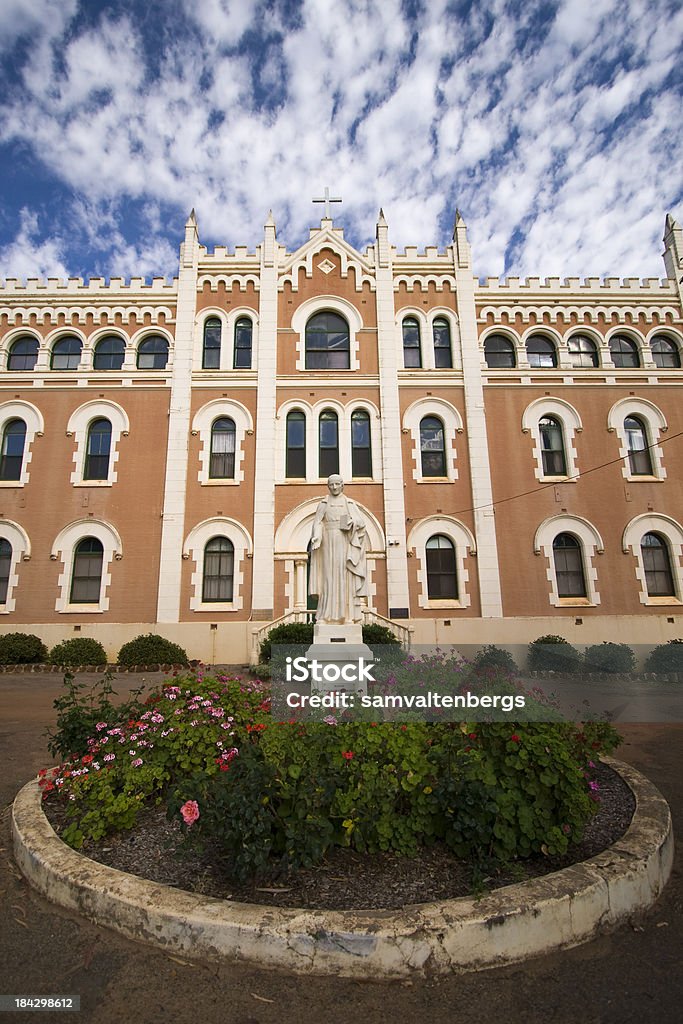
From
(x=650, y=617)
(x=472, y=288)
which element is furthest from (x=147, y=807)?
(x=472, y=288)

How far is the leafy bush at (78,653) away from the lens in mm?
15852

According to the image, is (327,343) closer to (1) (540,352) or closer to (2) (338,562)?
(1) (540,352)

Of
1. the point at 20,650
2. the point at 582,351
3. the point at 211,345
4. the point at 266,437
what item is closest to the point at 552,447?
the point at 582,351

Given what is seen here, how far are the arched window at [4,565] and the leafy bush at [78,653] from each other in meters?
3.09

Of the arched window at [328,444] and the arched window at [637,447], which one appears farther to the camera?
the arched window at [637,447]

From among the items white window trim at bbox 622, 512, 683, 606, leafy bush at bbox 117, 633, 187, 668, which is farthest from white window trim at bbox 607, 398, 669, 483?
leafy bush at bbox 117, 633, 187, 668

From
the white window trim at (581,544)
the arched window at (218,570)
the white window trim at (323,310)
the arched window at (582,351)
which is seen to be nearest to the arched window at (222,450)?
the arched window at (218,570)

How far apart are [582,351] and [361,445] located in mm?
9221

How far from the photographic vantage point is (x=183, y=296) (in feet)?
65.8

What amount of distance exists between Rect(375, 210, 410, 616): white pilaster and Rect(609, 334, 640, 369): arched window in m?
8.29

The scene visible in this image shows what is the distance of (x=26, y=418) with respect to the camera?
19.1m

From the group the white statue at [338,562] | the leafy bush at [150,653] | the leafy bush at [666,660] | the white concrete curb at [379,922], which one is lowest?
the white concrete curb at [379,922]

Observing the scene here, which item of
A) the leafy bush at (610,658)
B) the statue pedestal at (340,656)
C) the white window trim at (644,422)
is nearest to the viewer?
the statue pedestal at (340,656)

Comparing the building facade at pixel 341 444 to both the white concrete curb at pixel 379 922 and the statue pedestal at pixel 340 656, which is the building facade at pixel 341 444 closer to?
the statue pedestal at pixel 340 656
